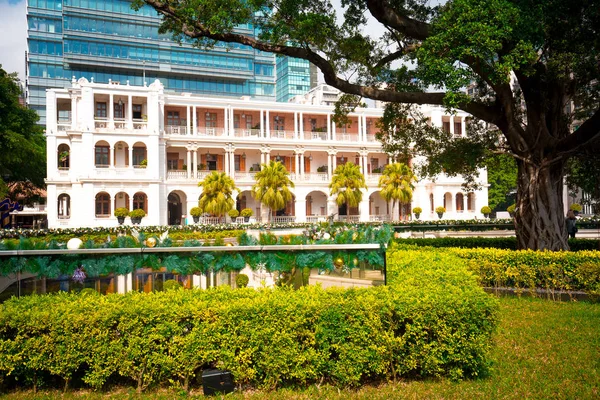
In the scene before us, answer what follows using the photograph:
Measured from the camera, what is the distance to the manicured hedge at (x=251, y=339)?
15.7 ft

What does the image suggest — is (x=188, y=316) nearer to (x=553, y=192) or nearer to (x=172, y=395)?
(x=172, y=395)

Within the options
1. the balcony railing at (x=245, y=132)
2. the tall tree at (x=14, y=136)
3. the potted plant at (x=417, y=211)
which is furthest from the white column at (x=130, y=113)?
the potted plant at (x=417, y=211)

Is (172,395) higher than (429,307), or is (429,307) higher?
(429,307)

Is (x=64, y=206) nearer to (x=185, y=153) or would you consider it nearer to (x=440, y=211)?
(x=185, y=153)

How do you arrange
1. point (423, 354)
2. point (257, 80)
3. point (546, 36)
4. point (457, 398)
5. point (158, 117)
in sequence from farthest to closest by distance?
point (257, 80) < point (158, 117) < point (546, 36) < point (423, 354) < point (457, 398)

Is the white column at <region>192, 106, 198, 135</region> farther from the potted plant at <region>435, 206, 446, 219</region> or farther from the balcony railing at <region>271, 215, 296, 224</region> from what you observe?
the potted plant at <region>435, 206, 446, 219</region>

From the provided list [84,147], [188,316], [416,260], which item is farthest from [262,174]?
[188,316]

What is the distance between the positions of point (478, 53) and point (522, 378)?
20.3 ft

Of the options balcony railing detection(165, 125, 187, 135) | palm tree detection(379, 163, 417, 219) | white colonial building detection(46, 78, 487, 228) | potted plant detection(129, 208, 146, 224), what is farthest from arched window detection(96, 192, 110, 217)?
palm tree detection(379, 163, 417, 219)

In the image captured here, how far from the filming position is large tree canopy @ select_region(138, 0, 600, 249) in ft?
31.1

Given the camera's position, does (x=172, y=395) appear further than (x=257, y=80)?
No

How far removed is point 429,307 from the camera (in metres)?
5.10

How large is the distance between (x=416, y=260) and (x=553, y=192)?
6.02 meters

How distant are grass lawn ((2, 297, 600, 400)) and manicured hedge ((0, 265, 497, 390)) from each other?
158 mm
